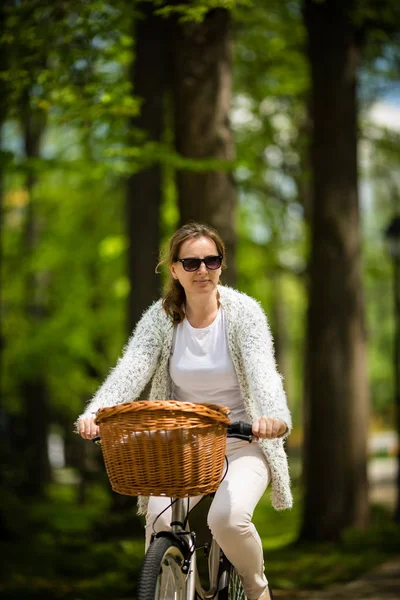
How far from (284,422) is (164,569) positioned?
2.62 feet

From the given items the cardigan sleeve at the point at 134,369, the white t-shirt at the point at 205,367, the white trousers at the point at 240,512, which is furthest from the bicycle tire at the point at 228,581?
the cardigan sleeve at the point at 134,369

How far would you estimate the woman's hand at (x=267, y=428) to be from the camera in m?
4.14

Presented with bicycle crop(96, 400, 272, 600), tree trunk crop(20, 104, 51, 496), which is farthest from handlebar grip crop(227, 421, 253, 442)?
tree trunk crop(20, 104, 51, 496)

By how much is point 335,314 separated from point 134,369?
820 cm

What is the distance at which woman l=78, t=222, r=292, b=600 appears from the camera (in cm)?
441

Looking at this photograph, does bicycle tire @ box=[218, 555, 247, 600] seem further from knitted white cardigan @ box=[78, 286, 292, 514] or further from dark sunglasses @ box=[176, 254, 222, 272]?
dark sunglasses @ box=[176, 254, 222, 272]

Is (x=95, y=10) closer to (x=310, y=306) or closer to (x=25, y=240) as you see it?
(x=310, y=306)

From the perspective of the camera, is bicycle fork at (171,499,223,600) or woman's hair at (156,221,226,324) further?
woman's hair at (156,221,226,324)

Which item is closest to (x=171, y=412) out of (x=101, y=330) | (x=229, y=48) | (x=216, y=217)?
(x=216, y=217)

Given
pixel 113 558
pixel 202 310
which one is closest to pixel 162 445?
pixel 202 310

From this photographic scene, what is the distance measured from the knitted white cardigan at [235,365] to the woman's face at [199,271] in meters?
0.20

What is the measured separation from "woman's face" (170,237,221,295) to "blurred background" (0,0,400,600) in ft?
12.6

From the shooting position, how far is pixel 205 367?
4.57 meters

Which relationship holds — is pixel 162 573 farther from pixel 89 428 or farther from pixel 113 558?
pixel 113 558
